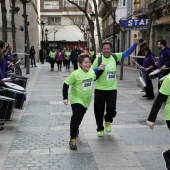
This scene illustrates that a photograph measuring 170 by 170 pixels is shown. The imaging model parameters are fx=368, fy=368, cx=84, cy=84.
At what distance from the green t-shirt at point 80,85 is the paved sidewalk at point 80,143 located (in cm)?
81

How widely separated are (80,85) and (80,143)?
3.57 ft

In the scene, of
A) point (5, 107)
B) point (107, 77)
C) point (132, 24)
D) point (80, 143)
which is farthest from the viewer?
point (132, 24)

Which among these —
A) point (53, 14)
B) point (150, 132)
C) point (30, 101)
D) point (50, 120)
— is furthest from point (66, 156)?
point (53, 14)

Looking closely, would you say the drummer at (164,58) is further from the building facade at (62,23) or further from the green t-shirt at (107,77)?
the building facade at (62,23)

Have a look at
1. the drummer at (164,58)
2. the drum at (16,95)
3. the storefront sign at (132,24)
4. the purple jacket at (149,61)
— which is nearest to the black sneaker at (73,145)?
the drum at (16,95)

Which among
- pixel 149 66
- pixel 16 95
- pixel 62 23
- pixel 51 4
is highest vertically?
pixel 51 4

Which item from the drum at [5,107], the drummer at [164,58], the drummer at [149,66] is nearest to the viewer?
the drum at [5,107]

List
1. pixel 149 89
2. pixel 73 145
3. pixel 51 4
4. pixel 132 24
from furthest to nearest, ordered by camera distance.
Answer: pixel 51 4, pixel 132 24, pixel 149 89, pixel 73 145

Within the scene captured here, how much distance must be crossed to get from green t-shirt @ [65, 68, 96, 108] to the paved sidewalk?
0.81 meters

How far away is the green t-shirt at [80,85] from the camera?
5.98m

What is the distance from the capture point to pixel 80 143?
641cm

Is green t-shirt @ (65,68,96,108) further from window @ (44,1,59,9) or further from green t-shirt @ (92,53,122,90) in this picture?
window @ (44,1,59,9)

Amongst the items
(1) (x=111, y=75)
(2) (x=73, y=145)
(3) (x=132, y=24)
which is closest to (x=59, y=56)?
(3) (x=132, y=24)

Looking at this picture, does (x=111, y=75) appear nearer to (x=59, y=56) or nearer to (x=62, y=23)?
(x=59, y=56)
